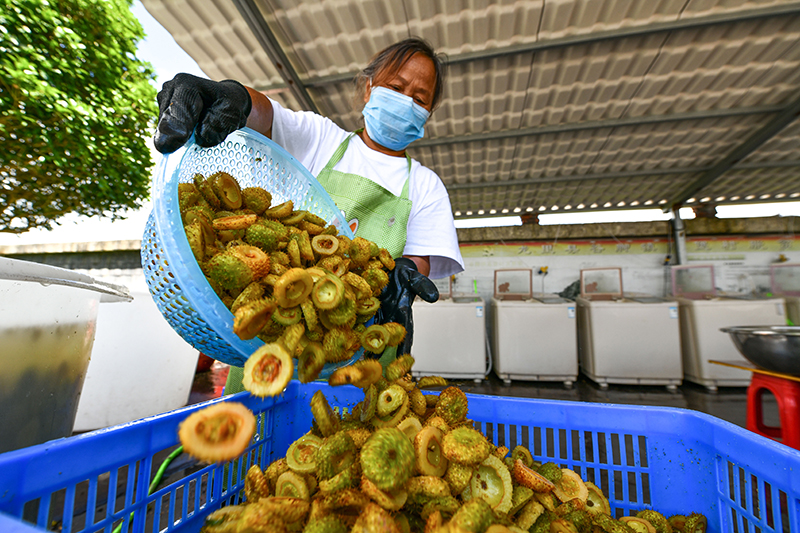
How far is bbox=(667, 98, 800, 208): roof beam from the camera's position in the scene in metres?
3.08

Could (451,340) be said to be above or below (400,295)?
below

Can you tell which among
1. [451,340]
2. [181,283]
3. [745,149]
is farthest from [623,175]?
[181,283]

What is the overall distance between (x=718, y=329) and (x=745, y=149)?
79.2 inches

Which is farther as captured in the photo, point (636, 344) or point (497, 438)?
point (636, 344)

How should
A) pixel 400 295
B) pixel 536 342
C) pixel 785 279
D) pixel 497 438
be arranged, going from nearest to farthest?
→ 1. pixel 497 438
2. pixel 400 295
3. pixel 536 342
4. pixel 785 279

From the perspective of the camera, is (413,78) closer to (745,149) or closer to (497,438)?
(497,438)

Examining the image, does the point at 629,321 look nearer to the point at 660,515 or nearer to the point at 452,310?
the point at 452,310

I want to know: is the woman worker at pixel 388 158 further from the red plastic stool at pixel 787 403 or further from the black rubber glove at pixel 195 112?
the red plastic stool at pixel 787 403

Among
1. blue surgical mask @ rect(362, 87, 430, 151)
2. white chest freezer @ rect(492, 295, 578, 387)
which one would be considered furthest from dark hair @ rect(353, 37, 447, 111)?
white chest freezer @ rect(492, 295, 578, 387)

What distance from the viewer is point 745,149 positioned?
361 centimetres

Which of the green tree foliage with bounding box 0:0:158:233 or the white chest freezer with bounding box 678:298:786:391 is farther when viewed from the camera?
the white chest freezer with bounding box 678:298:786:391

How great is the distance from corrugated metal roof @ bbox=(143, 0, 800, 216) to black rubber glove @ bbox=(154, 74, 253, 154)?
177 cm

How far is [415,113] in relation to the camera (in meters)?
1.45

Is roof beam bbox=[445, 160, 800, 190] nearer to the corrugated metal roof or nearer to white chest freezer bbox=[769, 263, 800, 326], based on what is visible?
the corrugated metal roof
